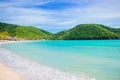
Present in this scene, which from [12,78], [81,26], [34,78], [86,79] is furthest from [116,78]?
[81,26]

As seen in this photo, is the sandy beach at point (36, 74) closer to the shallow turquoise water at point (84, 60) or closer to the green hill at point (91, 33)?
the shallow turquoise water at point (84, 60)

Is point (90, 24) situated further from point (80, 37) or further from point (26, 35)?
point (26, 35)

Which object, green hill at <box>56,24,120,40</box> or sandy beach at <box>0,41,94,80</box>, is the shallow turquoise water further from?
green hill at <box>56,24,120,40</box>

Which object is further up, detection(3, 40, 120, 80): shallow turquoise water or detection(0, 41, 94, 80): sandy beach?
detection(0, 41, 94, 80): sandy beach

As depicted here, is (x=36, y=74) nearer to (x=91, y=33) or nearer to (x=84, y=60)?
(x=84, y=60)

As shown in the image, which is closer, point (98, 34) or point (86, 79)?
point (86, 79)

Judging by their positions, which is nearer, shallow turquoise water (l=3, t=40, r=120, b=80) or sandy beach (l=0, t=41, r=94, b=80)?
sandy beach (l=0, t=41, r=94, b=80)

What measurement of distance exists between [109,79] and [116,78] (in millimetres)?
405

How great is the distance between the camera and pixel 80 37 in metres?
190

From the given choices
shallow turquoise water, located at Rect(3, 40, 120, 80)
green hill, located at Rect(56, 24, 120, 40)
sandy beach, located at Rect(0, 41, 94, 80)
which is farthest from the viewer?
green hill, located at Rect(56, 24, 120, 40)

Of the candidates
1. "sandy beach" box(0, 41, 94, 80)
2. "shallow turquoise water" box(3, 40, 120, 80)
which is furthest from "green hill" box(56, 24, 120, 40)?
"sandy beach" box(0, 41, 94, 80)

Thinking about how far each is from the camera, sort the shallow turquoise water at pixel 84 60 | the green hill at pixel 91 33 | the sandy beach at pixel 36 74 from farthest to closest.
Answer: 1. the green hill at pixel 91 33
2. the shallow turquoise water at pixel 84 60
3. the sandy beach at pixel 36 74

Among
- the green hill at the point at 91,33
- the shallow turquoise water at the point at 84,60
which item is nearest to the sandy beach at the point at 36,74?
the shallow turquoise water at the point at 84,60

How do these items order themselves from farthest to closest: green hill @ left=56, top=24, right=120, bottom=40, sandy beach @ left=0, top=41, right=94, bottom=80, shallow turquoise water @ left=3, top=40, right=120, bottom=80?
green hill @ left=56, top=24, right=120, bottom=40 → shallow turquoise water @ left=3, top=40, right=120, bottom=80 → sandy beach @ left=0, top=41, right=94, bottom=80
